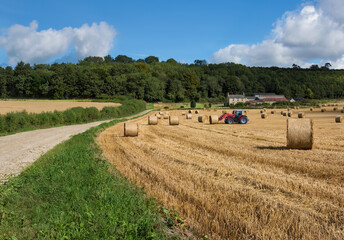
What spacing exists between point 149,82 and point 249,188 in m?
101

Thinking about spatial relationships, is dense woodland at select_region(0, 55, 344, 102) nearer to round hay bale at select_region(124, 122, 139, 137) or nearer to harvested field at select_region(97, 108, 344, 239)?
round hay bale at select_region(124, 122, 139, 137)

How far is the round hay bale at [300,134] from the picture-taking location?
11789mm

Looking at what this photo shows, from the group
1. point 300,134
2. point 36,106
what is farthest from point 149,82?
point 300,134

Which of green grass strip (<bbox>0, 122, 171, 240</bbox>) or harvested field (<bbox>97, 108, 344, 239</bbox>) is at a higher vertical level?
green grass strip (<bbox>0, 122, 171, 240</bbox>)

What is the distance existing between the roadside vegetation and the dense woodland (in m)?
90.9

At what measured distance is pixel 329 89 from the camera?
512ft

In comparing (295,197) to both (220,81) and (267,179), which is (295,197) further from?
(220,81)

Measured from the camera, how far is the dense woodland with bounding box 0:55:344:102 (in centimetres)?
9681

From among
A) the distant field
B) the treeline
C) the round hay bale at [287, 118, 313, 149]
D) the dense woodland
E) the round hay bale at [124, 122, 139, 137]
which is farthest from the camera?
the dense woodland

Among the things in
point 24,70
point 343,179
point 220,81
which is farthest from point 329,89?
point 343,179

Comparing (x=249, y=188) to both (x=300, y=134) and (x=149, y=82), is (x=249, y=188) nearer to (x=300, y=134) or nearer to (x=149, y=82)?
(x=300, y=134)

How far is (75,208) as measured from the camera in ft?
17.7

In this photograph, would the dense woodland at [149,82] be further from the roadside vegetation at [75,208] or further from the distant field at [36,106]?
the roadside vegetation at [75,208]

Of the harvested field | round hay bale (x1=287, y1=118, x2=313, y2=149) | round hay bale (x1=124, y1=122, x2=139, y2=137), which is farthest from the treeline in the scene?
round hay bale (x1=287, y1=118, x2=313, y2=149)
